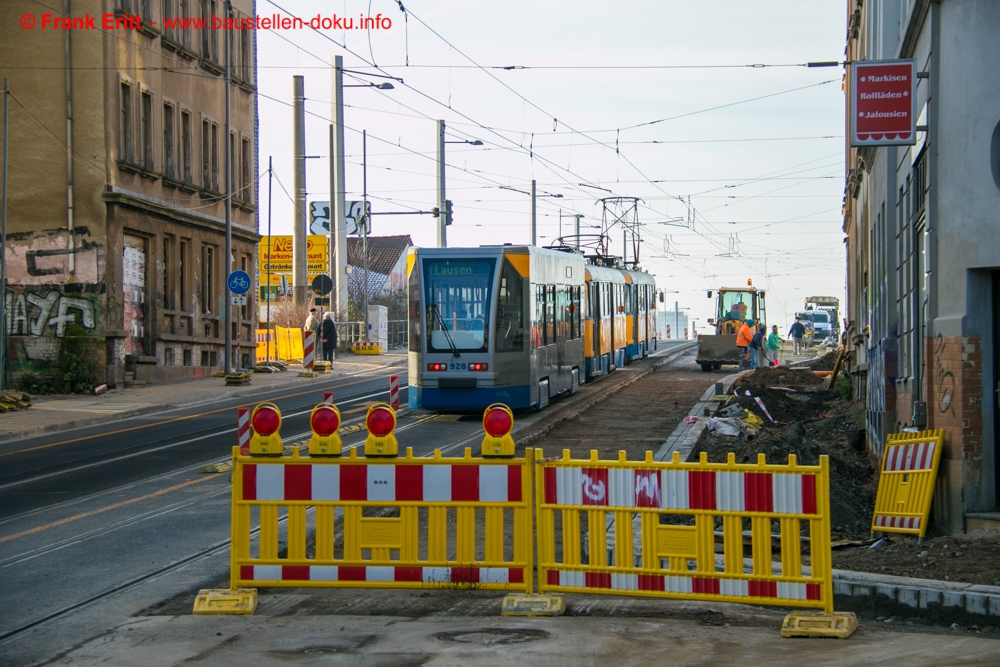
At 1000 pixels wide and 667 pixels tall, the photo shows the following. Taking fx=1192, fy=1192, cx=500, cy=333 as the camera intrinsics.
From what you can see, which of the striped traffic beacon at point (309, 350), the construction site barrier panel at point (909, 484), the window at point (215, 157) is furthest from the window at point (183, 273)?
the construction site barrier panel at point (909, 484)

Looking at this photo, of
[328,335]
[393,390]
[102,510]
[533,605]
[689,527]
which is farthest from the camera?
[328,335]

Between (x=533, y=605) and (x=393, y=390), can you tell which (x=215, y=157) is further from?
(x=533, y=605)

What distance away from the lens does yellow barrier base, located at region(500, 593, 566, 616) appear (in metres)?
7.05

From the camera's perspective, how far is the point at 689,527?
697cm

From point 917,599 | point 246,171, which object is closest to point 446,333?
point 917,599

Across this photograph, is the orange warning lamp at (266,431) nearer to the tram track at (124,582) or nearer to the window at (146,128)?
the tram track at (124,582)

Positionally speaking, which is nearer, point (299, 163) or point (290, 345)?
point (299, 163)

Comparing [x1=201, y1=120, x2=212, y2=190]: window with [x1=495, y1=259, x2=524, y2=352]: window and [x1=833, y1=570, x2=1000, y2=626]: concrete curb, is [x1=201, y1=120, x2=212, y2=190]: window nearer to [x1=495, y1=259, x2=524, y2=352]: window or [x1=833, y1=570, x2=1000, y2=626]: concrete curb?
[x1=495, y1=259, x2=524, y2=352]: window

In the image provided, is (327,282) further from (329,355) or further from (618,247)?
(618,247)

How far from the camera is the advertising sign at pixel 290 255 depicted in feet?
147

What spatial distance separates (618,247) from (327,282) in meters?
84.8

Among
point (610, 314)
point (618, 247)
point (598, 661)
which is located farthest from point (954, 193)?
point (618, 247)

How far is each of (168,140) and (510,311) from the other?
1744 centimetres

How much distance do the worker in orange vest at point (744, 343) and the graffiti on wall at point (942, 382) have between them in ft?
83.1
